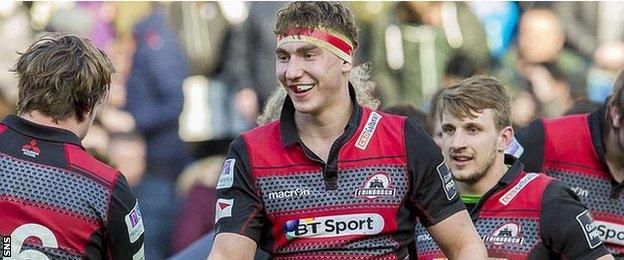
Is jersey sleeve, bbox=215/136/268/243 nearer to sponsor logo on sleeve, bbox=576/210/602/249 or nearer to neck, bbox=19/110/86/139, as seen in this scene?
neck, bbox=19/110/86/139

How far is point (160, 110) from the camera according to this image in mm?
12547

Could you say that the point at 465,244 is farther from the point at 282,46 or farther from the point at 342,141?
the point at 282,46

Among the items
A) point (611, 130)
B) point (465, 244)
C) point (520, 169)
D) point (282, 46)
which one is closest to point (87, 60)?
point (282, 46)

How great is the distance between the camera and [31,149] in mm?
6254

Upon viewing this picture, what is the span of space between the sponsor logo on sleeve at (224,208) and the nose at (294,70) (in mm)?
564

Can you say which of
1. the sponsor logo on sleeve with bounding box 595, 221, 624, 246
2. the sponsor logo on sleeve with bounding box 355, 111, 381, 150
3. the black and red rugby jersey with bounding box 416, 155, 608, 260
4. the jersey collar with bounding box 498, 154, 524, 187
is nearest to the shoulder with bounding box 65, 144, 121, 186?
the sponsor logo on sleeve with bounding box 355, 111, 381, 150

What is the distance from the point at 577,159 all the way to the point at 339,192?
1.92m

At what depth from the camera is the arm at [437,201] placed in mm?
6586

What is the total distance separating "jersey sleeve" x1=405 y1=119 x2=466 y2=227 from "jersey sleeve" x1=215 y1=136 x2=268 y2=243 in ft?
2.10

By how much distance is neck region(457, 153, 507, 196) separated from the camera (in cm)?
756

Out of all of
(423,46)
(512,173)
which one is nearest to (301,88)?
(512,173)

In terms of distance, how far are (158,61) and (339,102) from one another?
5949mm

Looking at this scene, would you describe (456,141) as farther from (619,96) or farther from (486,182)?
(619,96)

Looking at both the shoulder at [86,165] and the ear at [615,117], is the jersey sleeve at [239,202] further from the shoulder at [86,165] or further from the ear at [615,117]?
the ear at [615,117]
